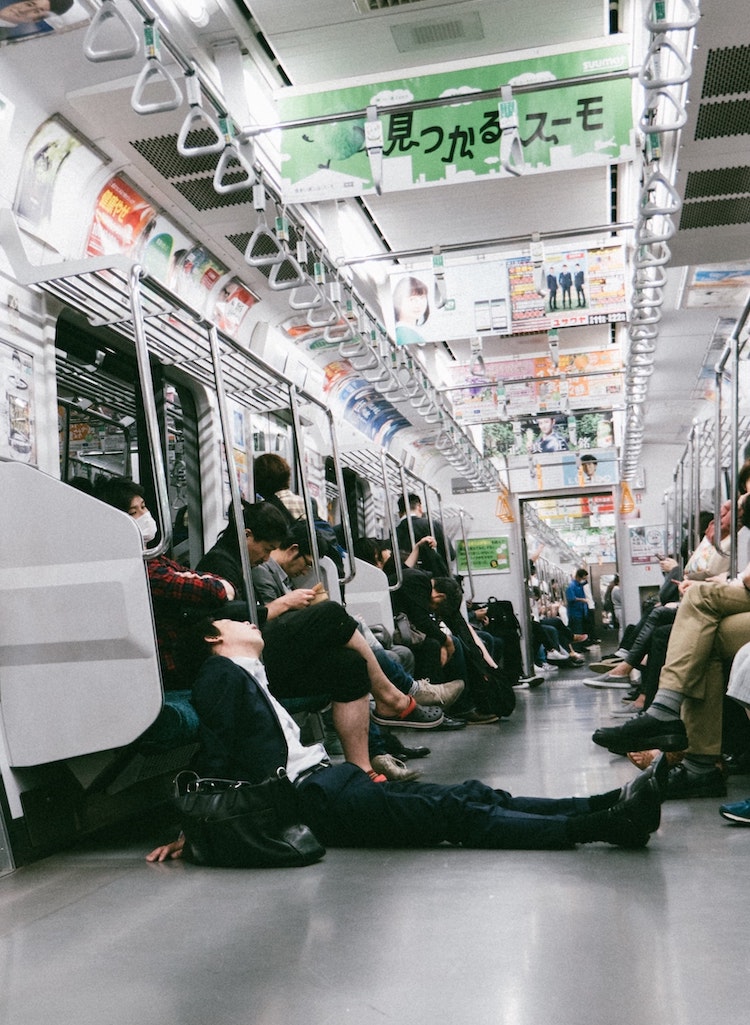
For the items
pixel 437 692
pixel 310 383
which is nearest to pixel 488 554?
pixel 310 383

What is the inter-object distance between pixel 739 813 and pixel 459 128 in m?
3.39

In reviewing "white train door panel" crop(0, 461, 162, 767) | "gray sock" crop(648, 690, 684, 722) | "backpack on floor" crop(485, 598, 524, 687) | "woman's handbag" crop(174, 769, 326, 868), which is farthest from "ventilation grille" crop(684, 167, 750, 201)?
"backpack on floor" crop(485, 598, 524, 687)

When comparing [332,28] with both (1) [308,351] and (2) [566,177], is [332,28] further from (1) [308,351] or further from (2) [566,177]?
(1) [308,351]

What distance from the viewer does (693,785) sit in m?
3.91

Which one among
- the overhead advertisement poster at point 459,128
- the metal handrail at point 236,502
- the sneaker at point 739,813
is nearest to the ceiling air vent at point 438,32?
the overhead advertisement poster at point 459,128

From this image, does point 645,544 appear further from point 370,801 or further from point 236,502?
point 370,801

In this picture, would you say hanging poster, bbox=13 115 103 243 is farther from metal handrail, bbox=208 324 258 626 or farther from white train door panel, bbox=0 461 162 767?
white train door panel, bbox=0 461 162 767

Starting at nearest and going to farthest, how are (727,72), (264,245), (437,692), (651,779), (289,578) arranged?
(651,779) → (727,72) → (289,578) → (264,245) → (437,692)

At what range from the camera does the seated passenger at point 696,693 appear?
380cm

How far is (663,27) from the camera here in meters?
3.43

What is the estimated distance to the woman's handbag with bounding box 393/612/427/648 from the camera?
24.6ft

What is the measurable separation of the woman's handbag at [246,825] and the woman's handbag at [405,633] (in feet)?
14.4

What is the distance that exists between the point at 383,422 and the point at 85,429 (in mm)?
7200

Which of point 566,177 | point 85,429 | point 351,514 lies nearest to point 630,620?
point 351,514
